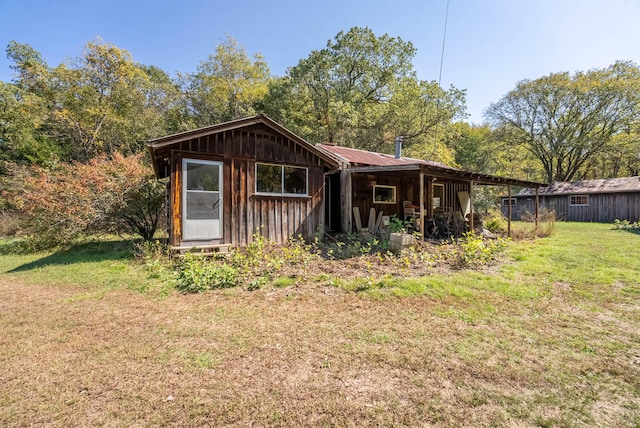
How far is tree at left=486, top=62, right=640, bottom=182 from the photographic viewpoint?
2444 cm

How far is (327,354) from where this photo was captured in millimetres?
3096

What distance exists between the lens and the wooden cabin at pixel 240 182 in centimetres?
719

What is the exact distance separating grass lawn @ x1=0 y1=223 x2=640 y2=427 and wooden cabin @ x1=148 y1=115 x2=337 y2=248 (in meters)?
2.28

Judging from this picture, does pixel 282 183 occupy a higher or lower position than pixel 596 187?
lower

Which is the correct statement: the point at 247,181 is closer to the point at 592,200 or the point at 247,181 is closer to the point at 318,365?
the point at 318,365

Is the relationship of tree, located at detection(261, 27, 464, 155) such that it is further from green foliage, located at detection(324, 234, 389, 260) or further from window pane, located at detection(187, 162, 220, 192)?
window pane, located at detection(187, 162, 220, 192)

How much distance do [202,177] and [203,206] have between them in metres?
0.74

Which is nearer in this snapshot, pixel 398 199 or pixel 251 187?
pixel 251 187

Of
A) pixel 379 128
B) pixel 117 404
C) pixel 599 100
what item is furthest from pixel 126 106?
pixel 599 100

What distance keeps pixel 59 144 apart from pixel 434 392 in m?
28.6

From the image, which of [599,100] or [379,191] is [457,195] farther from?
[599,100]

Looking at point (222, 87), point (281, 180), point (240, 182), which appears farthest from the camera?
point (222, 87)

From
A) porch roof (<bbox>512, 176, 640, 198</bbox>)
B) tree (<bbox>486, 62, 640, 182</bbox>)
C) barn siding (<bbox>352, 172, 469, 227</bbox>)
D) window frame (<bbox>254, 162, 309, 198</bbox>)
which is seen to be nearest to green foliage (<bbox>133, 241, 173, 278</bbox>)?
window frame (<bbox>254, 162, 309, 198</bbox>)

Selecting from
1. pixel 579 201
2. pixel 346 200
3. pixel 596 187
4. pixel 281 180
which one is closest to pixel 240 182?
pixel 281 180
